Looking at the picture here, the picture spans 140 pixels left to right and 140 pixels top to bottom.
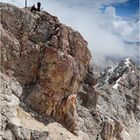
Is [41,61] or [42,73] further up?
[41,61]

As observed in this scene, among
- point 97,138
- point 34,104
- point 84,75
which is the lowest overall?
point 97,138

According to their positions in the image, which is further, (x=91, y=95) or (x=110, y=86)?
(x=110, y=86)

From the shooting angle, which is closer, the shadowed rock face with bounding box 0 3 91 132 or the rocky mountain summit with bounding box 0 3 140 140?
the rocky mountain summit with bounding box 0 3 140 140

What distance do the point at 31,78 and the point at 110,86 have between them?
57057 mm

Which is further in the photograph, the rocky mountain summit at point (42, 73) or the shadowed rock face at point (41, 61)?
the shadowed rock face at point (41, 61)

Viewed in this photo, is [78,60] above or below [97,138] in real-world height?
above

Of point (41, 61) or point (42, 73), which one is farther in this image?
point (41, 61)

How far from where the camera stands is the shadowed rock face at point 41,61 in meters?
76.1

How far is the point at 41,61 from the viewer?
78.4m

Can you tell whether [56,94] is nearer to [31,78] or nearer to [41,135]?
[31,78]

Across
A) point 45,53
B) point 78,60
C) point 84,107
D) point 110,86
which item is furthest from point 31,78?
point 110,86

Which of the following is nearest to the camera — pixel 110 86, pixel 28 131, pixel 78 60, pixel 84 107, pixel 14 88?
pixel 28 131

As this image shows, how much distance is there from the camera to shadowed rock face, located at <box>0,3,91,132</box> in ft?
250

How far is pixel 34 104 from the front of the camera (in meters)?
76.1
